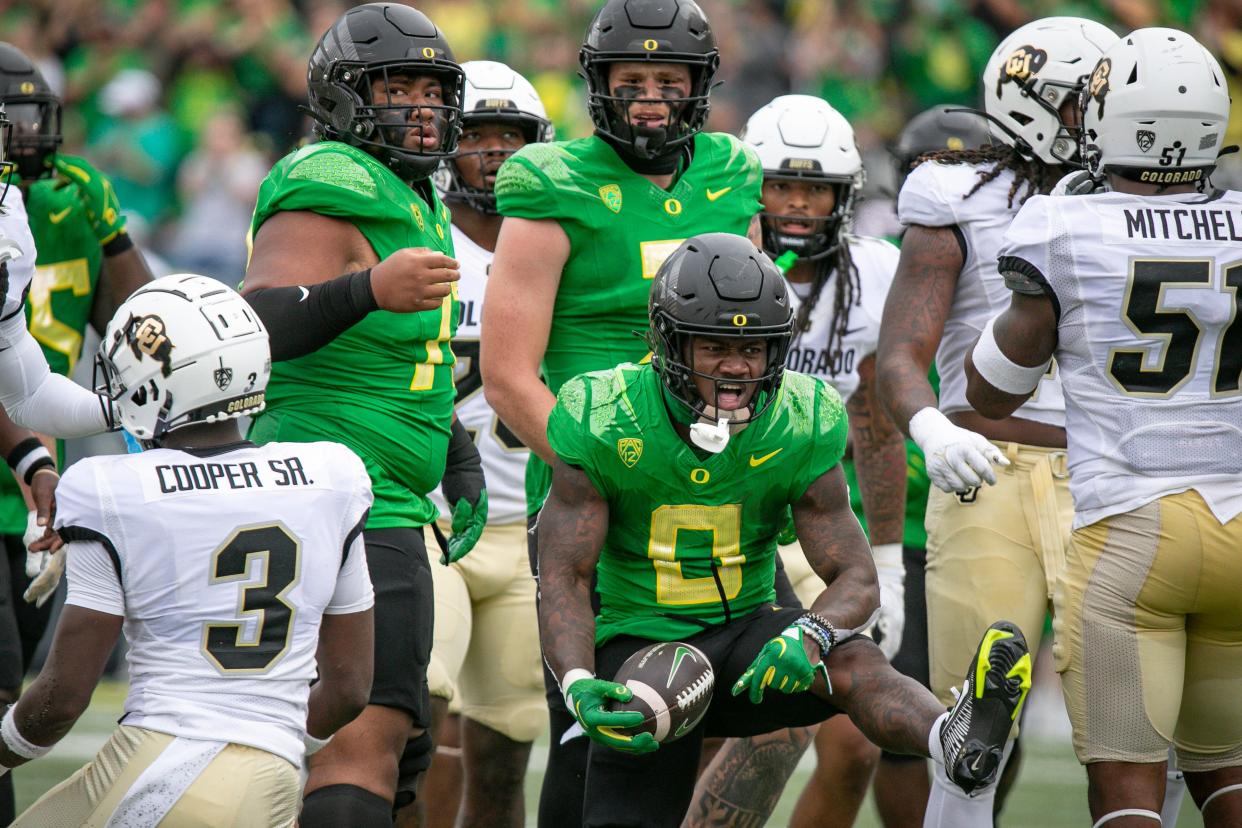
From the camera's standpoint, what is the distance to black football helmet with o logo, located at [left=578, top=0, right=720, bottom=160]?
437cm

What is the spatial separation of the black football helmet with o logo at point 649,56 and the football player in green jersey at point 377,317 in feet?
1.23

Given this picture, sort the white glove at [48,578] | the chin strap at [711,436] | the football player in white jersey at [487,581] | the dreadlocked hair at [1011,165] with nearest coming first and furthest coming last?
the chin strap at [711,436], the white glove at [48,578], the dreadlocked hair at [1011,165], the football player in white jersey at [487,581]

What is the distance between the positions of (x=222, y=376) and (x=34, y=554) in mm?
1752

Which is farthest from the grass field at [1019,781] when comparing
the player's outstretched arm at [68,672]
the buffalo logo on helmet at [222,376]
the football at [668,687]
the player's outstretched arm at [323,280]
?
the buffalo logo on helmet at [222,376]

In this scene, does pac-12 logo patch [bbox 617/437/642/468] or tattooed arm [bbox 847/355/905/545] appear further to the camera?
tattooed arm [bbox 847/355/905/545]

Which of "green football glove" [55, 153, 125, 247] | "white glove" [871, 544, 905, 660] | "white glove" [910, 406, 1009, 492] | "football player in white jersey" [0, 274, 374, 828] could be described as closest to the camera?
"football player in white jersey" [0, 274, 374, 828]

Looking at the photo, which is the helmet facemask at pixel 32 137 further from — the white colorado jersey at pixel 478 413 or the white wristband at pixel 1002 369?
the white wristband at pixel 1002 369

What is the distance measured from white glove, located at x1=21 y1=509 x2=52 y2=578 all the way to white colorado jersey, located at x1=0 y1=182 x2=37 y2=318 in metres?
0.59

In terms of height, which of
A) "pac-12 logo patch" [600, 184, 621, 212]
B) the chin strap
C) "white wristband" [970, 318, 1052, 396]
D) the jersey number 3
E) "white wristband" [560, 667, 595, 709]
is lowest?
"white wristband" [560, 667, 595, 709]

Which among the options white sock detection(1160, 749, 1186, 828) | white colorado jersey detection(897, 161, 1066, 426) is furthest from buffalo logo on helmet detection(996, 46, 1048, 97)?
white sock detection(1160, 749, 1186, 828)

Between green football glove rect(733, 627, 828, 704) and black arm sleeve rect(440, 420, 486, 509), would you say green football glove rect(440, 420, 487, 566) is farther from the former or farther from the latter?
green football glove rect(733, 627, 828, 704)

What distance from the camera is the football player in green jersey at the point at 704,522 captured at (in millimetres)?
3820

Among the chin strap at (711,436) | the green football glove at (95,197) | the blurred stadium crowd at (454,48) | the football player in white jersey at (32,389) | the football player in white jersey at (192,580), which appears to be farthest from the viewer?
the blurred stadium crowd at (454,48)

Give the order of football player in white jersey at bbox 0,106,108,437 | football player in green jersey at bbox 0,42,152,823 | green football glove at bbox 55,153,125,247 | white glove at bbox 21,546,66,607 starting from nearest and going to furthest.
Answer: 1. football player in white jersey at bbox 0,106,108,437
2. white glove at bbox 21,546,66,607
3. football player in green jersey at bbox 0,42,152,823
4. green football glove at bbox 55,153,125,247
